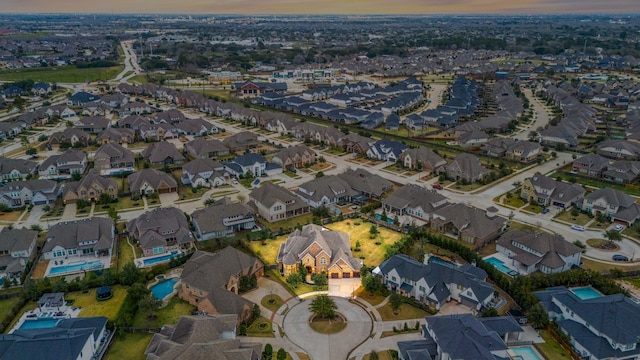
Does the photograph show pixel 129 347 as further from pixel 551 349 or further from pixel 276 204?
pixel 551 349

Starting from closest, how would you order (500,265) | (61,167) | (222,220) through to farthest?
(500,265), (222,220), (61,167)

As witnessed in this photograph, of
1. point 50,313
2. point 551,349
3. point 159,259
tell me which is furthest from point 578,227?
point 50,313

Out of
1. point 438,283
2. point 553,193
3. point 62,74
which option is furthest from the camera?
point 62,74

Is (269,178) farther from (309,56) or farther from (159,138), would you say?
(309,56)

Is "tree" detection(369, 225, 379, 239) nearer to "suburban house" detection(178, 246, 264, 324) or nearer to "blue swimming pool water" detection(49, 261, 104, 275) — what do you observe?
"suburban house" detection(178, 246, 264, 324)

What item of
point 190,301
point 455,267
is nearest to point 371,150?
point 455,267

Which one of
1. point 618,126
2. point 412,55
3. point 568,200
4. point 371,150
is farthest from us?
point 412,55
